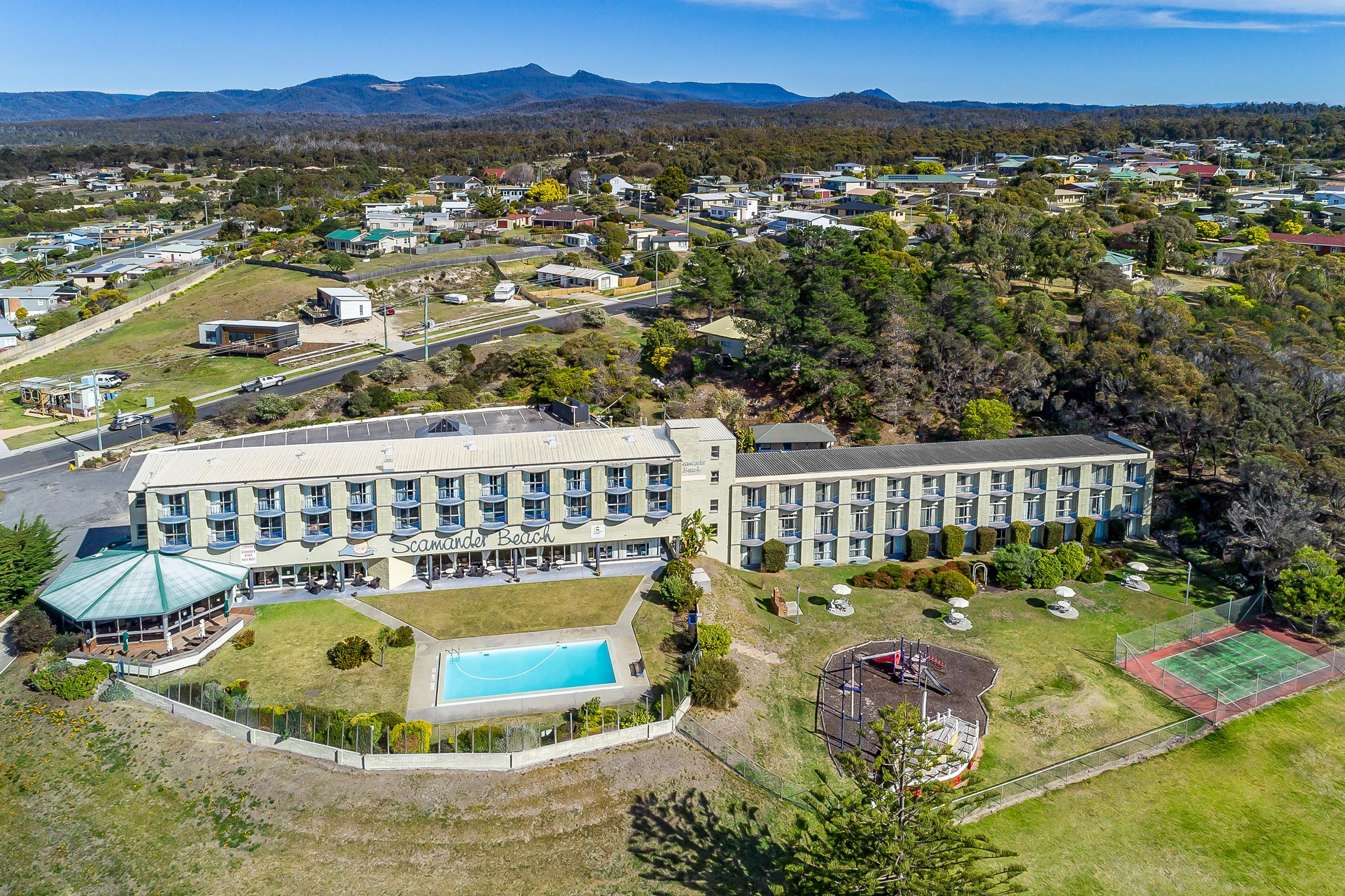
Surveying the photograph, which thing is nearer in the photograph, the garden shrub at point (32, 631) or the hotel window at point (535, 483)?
the garden shrub at point (32, 631)

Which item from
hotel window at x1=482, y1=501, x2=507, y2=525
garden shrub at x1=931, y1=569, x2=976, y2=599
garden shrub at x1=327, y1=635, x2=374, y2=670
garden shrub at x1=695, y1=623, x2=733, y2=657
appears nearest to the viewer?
garden shrub at x1=327, y1=635, x2=374, y2=670

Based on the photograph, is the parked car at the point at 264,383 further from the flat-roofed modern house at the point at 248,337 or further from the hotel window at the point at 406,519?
the hotel window at the point at 406,519

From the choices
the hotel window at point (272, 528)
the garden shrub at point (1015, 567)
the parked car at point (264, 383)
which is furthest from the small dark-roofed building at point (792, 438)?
the parked car at point (264, 383)

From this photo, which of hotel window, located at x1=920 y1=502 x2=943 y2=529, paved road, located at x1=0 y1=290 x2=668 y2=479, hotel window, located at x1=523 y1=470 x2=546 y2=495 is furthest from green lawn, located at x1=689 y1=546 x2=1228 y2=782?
paved road, located at x1=0 y1=290 x2=668 y2=479

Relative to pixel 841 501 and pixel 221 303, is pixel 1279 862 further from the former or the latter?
pixel 221 303

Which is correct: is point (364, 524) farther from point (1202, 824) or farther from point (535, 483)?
point (1202, 824)

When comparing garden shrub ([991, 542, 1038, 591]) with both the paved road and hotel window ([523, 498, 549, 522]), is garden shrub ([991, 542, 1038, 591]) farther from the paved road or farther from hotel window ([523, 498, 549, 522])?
the paved road
